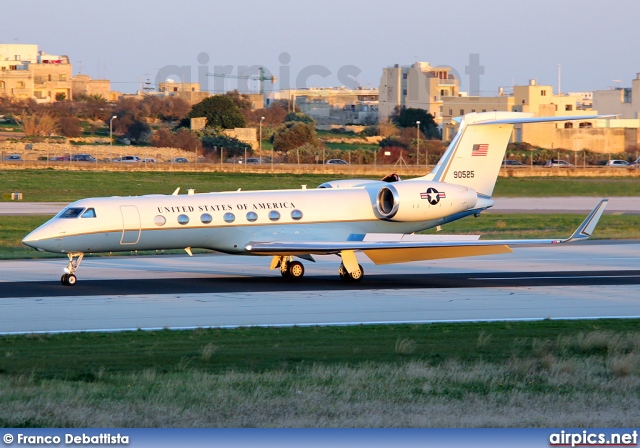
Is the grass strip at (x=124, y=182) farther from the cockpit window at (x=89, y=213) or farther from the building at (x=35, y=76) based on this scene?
the building at (x=35, y=76)

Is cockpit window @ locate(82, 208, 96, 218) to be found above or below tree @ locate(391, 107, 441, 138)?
below

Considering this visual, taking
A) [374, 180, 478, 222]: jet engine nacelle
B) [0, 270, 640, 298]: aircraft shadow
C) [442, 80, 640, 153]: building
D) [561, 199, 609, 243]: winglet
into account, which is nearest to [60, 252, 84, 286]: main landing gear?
[0, 270, 640, 298]: aircraft shadow

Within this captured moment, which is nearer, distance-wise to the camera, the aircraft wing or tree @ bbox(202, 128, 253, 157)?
the aircraft wing

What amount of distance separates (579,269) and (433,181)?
4.72 meters

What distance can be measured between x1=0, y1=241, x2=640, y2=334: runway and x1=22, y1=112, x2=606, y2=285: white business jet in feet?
2.80

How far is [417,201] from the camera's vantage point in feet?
85.2

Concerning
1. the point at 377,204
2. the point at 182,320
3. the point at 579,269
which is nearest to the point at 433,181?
the point at 377,204

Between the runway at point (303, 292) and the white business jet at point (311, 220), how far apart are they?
0.85 meters

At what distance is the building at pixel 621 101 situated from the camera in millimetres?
128125

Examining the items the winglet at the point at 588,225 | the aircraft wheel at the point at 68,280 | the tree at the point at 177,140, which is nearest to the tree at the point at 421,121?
the tree at the point at 177,140

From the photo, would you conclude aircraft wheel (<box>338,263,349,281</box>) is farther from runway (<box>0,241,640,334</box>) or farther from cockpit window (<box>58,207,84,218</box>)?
cockpit window (<box>58,207,84,218</box>)

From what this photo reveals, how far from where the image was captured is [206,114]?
11762 cm

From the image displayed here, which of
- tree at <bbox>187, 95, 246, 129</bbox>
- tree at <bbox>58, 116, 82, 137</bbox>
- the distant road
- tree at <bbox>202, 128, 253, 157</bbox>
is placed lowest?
the distant road

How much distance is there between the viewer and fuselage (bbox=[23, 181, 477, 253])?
76.5 ft
